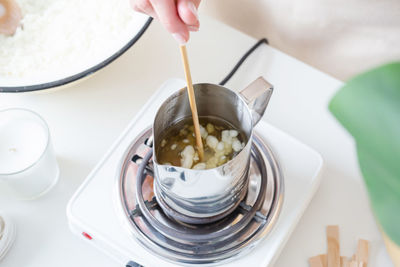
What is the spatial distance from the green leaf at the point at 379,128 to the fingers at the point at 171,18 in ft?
1.15

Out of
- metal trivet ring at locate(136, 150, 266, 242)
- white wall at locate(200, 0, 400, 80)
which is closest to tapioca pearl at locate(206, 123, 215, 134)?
metal trivet ring at locate(136, 150, 266, 242)

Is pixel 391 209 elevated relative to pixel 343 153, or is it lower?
elevated

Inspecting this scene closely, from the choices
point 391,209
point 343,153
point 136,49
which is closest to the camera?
point 391,209

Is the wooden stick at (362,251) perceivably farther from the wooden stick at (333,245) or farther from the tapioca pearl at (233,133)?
the tapioca pearl at (233,133)

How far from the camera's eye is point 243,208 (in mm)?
678

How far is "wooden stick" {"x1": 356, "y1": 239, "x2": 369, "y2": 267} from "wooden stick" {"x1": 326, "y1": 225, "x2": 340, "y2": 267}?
0.03 meters

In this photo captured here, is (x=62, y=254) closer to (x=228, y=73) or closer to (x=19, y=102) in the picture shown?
(x=19, y=102)

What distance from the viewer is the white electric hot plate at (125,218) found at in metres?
0.66

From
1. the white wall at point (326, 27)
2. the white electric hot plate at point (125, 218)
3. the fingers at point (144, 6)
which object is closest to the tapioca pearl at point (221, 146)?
the white electric hot plate at point (125, 218)

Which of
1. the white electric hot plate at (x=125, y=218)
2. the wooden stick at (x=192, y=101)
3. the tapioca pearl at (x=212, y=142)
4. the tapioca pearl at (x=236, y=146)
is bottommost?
the white electric hot plate at (x=125, y=218)

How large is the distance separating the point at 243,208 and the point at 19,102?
482mm

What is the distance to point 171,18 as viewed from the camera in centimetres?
60

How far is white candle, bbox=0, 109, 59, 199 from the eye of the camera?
73cm

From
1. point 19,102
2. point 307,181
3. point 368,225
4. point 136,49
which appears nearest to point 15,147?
point 19,102
